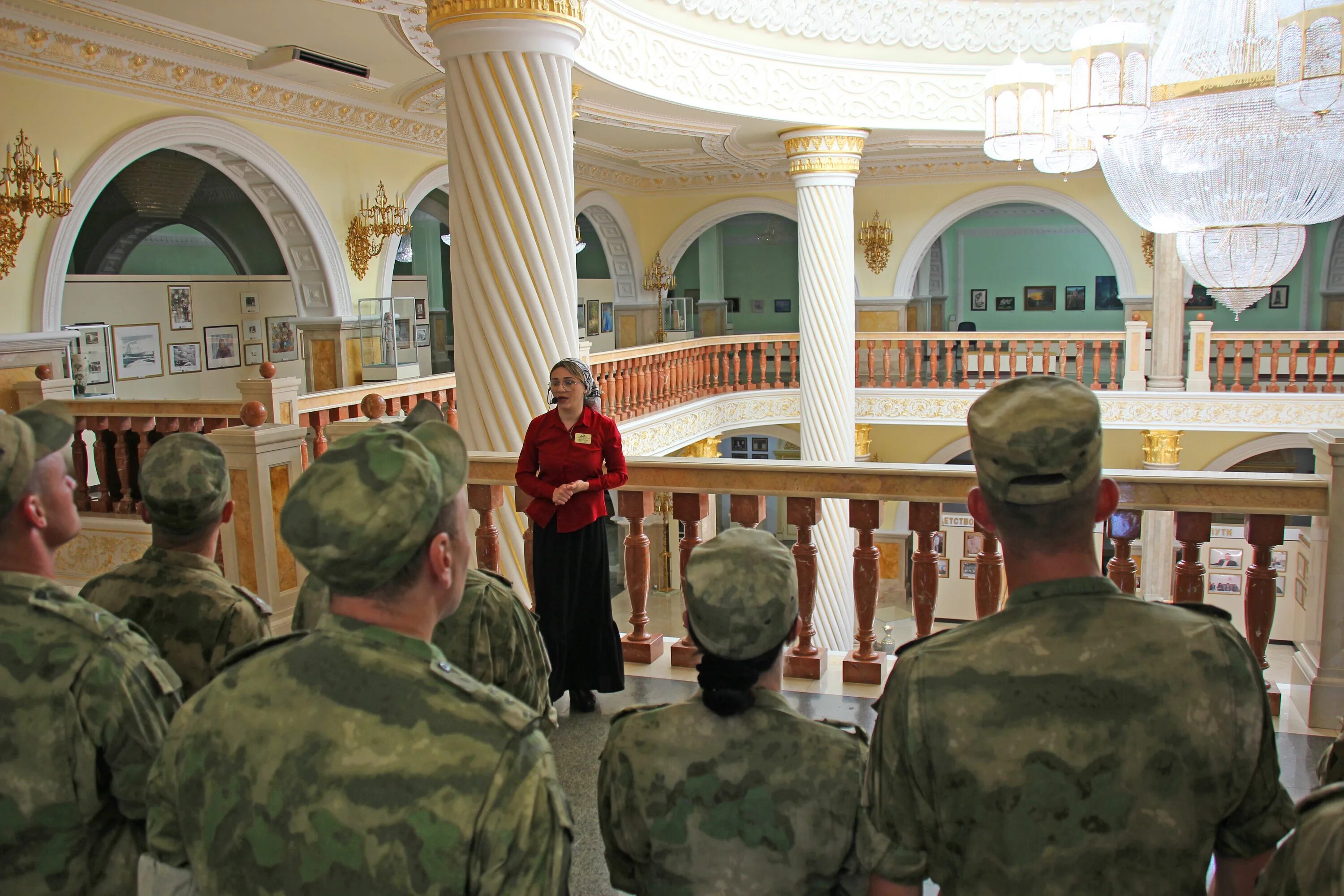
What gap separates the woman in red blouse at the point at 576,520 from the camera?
360 cm

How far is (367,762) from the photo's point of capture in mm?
1213

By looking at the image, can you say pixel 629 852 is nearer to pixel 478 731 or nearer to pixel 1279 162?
pixel 478 731

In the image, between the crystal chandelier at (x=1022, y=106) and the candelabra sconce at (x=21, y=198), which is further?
the candelabra sconce at (x=21, y=198)

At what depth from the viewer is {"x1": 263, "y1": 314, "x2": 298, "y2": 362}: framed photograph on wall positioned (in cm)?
1398

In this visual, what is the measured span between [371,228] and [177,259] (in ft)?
18.1

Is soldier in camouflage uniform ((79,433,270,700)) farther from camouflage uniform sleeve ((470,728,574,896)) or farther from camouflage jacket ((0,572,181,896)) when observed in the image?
camouflage uniform sleeve ((470,728,574,896))

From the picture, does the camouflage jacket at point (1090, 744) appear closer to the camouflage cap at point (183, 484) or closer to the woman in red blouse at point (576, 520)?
the camouflage cap at point (183, 484)

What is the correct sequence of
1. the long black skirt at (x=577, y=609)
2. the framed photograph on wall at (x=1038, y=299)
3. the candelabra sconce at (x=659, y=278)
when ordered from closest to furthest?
the long black skirt at (x=577, y=609) < the candelabra sconce at (x=659, y=278) < the framed photograph on wall at (x=1038, y=299)

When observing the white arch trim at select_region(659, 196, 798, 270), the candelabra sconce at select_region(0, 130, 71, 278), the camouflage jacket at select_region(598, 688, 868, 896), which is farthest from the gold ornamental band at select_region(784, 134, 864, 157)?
the camouflage jacket at select_region(598, 688, 868, 896)

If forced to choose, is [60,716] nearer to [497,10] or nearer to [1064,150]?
[497,10]

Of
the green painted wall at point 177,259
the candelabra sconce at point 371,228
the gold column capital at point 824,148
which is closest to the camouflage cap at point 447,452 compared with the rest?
the gold column capital at point 824,148

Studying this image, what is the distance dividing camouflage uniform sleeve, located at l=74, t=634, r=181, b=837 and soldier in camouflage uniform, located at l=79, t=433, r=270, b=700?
37cm

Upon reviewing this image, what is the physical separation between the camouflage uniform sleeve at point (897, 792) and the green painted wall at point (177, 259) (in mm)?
14458

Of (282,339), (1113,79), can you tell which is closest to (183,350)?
(282,339)
